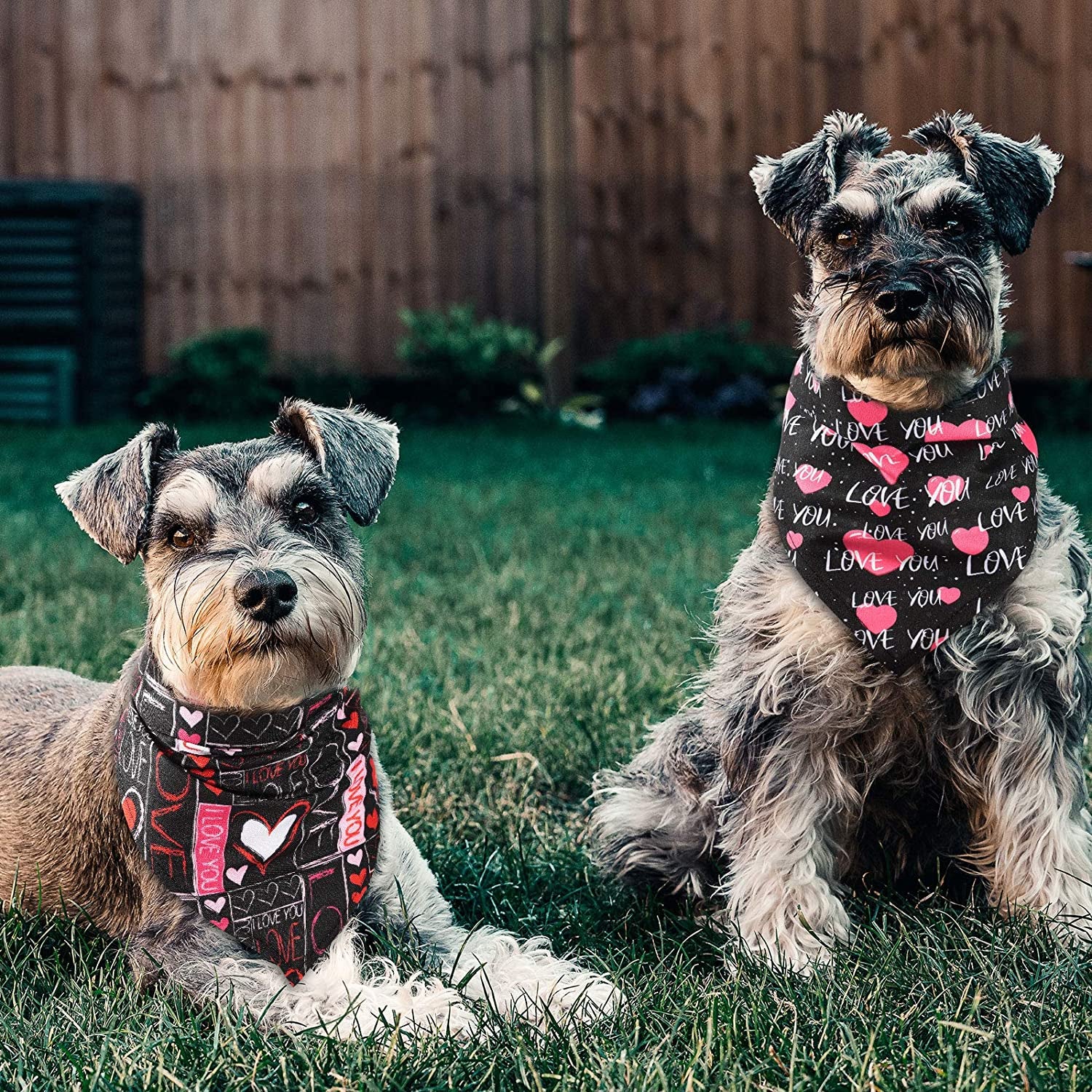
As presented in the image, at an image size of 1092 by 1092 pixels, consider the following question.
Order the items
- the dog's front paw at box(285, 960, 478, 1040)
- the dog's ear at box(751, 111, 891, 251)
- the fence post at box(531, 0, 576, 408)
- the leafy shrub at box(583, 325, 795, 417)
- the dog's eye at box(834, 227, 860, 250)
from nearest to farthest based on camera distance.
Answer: the dog's front paw at box(285, 960, 478, 1040) → the dog's eye at box(834, 227, 860, 250) → the dog's ear at box(751, 111, 891, 251) → the leafy shrub at box(583, 325, 795, 417) → the fence post at box(531, 0, 576, 408)

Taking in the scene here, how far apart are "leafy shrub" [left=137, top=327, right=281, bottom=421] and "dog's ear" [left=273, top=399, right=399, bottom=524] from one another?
7624 mm

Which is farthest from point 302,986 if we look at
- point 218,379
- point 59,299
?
point 59,299

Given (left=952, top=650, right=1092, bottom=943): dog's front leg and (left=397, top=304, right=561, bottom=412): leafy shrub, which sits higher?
(left=397, top=304, right=561, bottom=412): leafy shrub

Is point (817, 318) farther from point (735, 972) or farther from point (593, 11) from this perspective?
point (593, 11)

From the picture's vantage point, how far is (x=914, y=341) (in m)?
2.89

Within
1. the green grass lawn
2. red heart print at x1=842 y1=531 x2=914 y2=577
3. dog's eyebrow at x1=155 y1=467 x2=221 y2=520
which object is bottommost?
the green grass lawn

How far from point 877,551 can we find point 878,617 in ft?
0.48

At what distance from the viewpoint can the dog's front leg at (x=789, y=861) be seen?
3068 millimetres

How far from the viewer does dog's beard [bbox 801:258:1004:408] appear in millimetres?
2877

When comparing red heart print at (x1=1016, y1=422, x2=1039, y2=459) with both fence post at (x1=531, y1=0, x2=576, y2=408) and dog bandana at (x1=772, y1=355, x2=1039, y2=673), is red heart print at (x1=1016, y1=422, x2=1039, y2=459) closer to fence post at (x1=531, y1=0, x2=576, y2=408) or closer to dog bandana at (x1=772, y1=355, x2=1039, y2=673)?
dog bandana at (x1=772, y1=355, x2=1039, y2=673)

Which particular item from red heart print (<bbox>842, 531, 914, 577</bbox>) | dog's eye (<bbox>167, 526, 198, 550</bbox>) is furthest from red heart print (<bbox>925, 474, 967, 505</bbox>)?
dog's eye (<bbox>167, 526, 198, 550</bbox>)

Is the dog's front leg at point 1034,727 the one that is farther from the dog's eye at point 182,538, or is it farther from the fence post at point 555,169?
the fence post at point 555,169

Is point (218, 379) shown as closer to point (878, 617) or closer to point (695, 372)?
point (695, 372)

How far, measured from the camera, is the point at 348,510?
3139 mm
